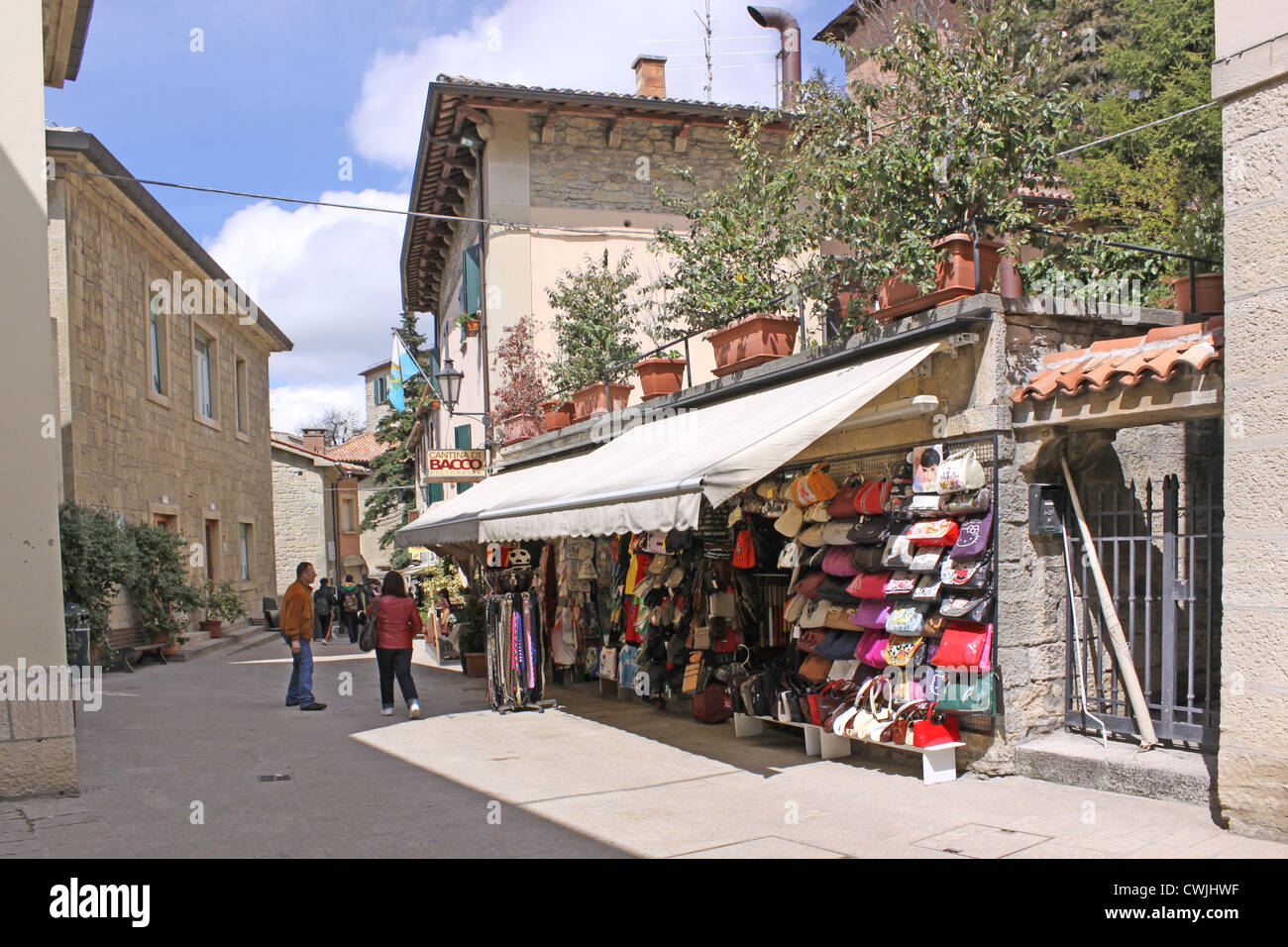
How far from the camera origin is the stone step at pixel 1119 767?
5.33 m

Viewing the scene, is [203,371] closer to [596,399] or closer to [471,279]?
[471,279]

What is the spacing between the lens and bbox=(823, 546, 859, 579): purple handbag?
7020 millimetres

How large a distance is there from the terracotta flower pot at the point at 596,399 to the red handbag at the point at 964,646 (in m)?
5.75

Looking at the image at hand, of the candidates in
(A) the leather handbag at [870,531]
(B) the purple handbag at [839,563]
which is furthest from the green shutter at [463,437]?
(A) the leather handbag at [870,531]

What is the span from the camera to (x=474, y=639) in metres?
13.9

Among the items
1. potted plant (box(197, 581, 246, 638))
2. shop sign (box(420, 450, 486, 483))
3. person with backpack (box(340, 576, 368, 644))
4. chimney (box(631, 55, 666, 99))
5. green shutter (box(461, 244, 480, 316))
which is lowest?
person with backpack (box(340, 576, 368, 644))

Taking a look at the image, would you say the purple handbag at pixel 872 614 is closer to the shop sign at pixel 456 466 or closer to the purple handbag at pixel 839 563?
the purple handbag at pixel 839 563

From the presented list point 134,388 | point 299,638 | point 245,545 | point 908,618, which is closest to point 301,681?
point 299,638

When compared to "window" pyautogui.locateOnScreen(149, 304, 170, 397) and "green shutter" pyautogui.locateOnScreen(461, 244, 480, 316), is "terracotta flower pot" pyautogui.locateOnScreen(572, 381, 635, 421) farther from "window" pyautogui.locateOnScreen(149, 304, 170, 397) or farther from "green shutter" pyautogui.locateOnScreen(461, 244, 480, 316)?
"window" pyautogui.locateOnScreen(149, 304, 170, 397)

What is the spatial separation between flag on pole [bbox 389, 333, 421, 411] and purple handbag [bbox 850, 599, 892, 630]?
14.1 metres

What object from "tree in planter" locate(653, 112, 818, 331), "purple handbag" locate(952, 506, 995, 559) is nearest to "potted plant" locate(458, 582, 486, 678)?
"tree in planter" locate(653, 112, 818, 331)

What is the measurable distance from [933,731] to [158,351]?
15.2 m

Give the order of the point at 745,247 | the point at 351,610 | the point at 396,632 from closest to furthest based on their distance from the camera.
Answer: the point at 396,632
the point at 745,247
the point at 351,610
